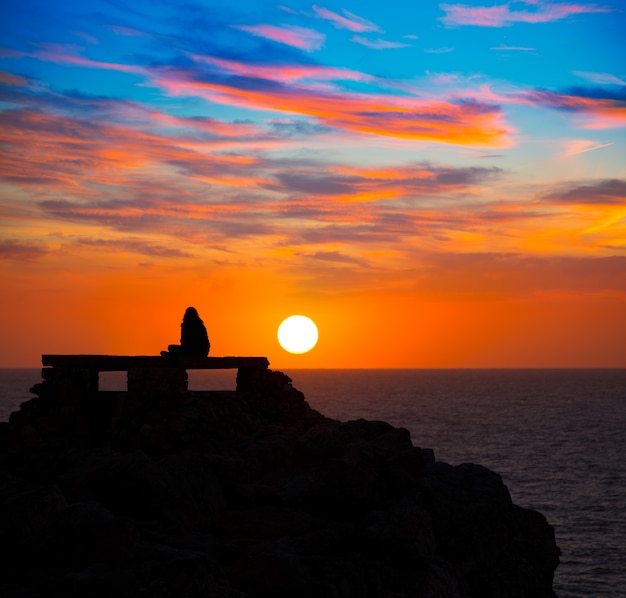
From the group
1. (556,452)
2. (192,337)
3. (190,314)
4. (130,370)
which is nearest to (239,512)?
(130,370)

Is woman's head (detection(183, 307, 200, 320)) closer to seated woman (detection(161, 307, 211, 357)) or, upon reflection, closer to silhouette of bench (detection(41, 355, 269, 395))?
seated woman (detection(161, 307, 211, 357))

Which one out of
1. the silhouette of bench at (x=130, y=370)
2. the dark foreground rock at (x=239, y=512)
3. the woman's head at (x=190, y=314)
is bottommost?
the dark foreground rock at (x=239, y=512)

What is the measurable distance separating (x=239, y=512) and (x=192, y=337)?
919cm

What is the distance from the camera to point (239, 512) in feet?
59.0

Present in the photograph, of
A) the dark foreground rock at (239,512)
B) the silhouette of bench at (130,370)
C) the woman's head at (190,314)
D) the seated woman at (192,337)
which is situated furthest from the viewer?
A: the woman's head at (190,314)

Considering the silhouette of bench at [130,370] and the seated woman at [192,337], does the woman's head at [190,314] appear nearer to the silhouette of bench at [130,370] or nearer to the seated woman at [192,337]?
the seated woman at [192,337]

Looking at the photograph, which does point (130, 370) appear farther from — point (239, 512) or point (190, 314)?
point (239, 512)

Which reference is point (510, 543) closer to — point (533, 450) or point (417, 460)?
point (417, 460)

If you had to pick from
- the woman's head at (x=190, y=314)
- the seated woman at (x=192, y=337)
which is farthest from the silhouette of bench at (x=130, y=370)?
the woman's head at (x=190, y=314)

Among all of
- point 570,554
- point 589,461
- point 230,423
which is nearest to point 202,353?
point 230,423

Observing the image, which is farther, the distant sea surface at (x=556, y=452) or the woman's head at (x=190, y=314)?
the distant sea surface at (x=556, y=452)

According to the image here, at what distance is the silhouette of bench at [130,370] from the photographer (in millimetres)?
23219

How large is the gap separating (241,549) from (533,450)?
80.5 meters

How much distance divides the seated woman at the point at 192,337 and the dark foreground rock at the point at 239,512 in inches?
80.8
